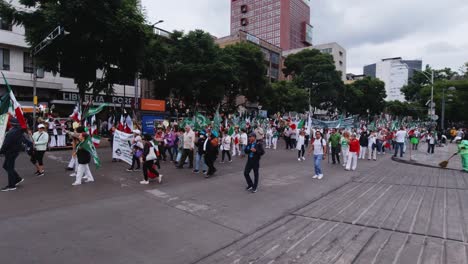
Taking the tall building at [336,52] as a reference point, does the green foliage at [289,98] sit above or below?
below

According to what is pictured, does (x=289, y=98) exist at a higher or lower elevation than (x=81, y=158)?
higher

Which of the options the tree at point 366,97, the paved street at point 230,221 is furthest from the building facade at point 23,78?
the tree at point 366,97

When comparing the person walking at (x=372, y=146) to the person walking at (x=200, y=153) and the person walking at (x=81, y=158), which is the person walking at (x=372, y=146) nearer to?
the person walking at (x=200, y=153)

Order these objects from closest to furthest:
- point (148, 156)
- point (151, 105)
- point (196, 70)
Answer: point (148, 156) → point (151, 105) → point (196, 70)

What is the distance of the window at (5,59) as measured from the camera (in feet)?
87.4

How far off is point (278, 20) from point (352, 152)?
332 feet

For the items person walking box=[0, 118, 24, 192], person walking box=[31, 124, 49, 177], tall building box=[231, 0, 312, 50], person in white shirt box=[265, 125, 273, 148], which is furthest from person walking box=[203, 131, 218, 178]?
tall building box=[231, 0, 312, 50]

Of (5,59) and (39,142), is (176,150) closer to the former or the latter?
(39,142)

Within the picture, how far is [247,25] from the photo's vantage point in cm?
11806

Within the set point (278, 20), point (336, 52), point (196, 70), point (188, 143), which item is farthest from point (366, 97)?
point (188, 143)

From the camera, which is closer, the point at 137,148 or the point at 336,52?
the point at 137,148

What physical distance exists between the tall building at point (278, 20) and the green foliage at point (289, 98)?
2325 inches

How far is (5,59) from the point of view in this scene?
27.0m

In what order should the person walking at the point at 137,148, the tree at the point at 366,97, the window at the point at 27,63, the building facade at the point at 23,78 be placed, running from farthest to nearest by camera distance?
the tree at the point at 366,97 < the window at the point at 27,63 < the building facade at the point at 23,78 < the person walking at the point at 137,148
